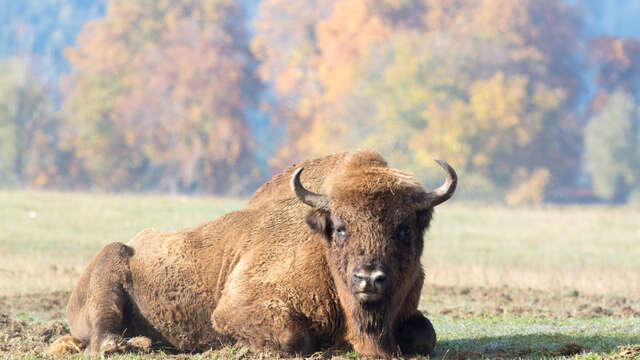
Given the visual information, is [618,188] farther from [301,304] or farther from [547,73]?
[301,304]

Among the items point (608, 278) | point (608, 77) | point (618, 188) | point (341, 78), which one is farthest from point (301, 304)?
point (608, 77)

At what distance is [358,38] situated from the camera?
77.9 meters

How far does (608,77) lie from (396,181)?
86567mm

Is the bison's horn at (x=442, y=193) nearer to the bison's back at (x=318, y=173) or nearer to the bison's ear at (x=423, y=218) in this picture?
the bison's ear at (x=423, y=218)

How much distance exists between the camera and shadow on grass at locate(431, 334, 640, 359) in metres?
9.25

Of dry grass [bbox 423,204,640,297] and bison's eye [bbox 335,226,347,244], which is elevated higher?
bison's eye [bbox 335,226,347,244]

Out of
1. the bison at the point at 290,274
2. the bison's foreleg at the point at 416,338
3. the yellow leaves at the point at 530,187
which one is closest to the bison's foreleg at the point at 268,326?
the bison at the point at 290,274

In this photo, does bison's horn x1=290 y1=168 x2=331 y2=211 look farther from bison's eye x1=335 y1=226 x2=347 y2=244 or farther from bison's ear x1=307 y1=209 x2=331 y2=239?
bison's eye x1=335 y1=226 x2=347 y2=244

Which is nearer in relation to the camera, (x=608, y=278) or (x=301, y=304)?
(x=301, y=304)

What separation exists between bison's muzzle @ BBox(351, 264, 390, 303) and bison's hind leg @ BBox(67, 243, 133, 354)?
2.88 metres

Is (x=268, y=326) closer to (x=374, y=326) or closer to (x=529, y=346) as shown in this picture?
(x=374, y=326)

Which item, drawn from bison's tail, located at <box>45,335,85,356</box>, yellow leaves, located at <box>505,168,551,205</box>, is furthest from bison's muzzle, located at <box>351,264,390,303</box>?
yellow leaves, located at <box>505,168,551,205</box>

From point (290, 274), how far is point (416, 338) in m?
1.37

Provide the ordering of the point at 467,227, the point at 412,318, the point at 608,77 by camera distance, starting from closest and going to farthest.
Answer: the point at 412,318 → the point at 467,227 → the point at 608,77
